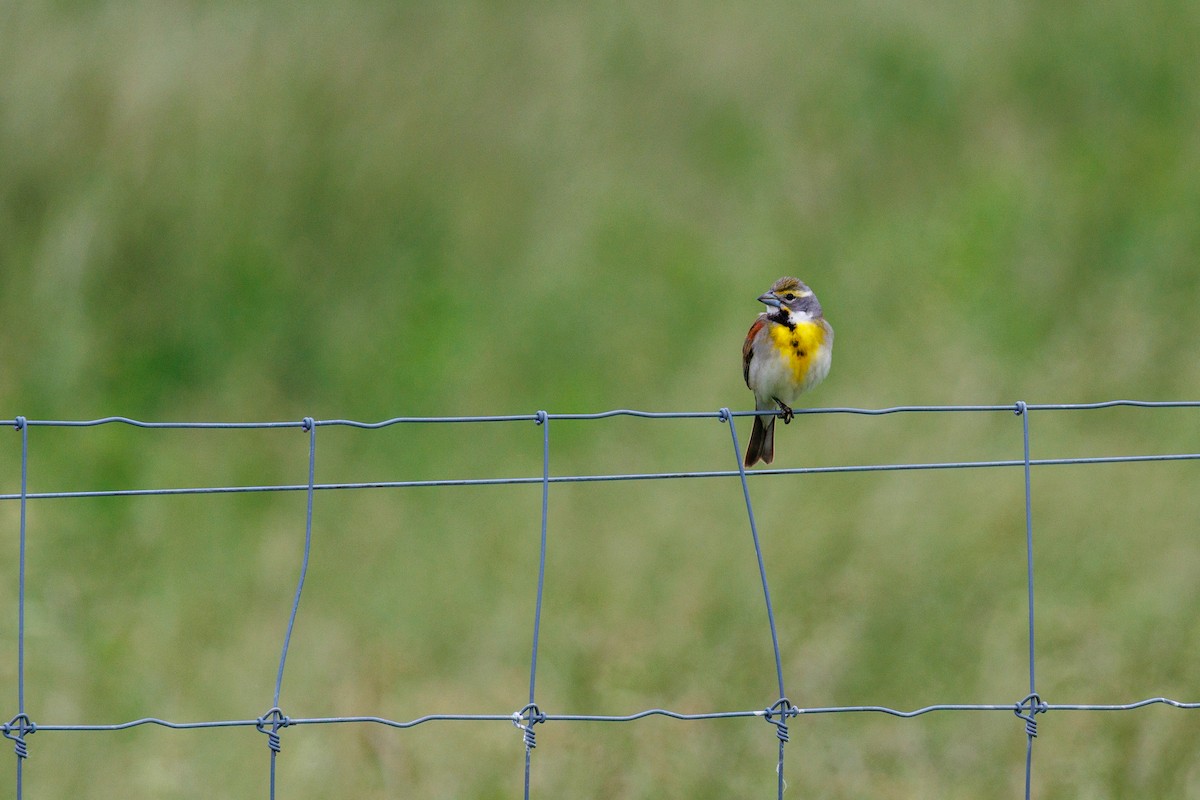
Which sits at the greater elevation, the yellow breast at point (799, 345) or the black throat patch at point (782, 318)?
the black throat patch at point (782, 318)

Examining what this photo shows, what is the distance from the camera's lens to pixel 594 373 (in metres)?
7.97

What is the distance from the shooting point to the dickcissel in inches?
212

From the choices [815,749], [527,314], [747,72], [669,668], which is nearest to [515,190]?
[527,314]

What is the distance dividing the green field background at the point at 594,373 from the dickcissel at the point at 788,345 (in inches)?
36.0

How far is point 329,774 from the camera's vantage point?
195 inches

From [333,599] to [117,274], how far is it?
2840 mm

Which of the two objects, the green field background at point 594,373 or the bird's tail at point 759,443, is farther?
the bird's tail at point 759,443

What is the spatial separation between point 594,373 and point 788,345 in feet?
8.86

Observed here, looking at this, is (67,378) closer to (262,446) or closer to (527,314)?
(262,446)

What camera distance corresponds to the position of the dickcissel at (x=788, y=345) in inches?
212

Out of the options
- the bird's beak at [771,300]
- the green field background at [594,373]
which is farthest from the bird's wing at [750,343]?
the green field background at [594,373]

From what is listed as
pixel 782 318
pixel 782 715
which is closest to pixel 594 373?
pixel 782 318

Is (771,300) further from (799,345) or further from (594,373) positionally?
(594,373)

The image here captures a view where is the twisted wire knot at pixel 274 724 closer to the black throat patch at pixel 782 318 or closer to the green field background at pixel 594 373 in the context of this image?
the green field background at pixel 594 373
